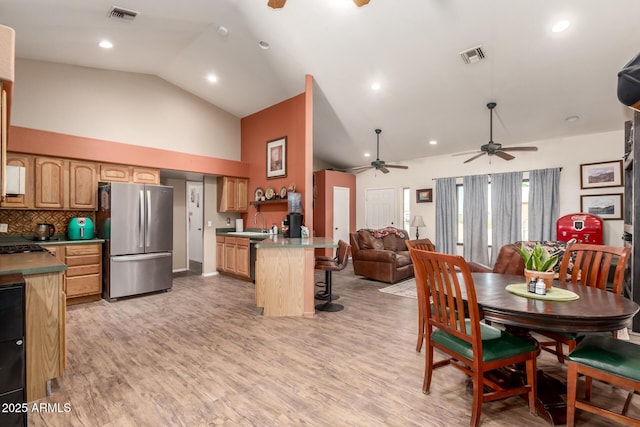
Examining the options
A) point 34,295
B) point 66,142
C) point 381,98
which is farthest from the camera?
point 381,98

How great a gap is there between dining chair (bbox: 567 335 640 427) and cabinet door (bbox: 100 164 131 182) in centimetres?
581

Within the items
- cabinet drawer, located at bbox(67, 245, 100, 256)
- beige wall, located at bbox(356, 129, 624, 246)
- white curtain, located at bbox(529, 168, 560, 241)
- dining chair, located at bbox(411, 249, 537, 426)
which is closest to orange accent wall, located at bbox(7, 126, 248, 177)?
cabinet drawer, located at bbox(67, 245, 100, 256)

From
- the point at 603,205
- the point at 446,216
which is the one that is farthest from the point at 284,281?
the point at 603,205

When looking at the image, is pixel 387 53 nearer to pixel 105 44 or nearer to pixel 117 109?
pixel 105 44

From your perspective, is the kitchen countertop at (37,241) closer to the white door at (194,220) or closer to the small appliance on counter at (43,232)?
the small appliance on counter at (43,232)

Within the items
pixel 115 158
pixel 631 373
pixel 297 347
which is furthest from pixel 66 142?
pixel 631 373

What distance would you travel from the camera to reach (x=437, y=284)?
6.41 ft

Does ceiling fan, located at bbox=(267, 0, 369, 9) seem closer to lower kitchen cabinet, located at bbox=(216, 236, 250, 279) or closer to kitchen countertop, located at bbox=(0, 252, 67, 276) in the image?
kitchen countertop, located at bbox=(0, 252, 67, 276)

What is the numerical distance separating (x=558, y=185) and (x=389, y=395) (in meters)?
5.50

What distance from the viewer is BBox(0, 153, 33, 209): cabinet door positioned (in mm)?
3941

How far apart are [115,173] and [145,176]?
435mm

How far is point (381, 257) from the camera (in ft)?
18.7

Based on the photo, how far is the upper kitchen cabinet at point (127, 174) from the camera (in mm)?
4746

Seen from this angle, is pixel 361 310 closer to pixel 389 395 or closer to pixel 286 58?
pixel 389 395
